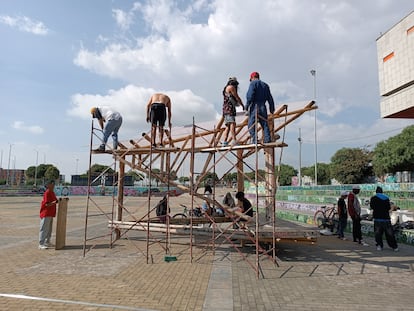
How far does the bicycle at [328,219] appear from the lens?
12.3 m

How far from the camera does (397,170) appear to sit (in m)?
38.0

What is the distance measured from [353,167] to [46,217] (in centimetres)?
4748

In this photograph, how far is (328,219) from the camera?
12.5 m

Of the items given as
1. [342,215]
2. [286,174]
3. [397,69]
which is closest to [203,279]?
[342,215]

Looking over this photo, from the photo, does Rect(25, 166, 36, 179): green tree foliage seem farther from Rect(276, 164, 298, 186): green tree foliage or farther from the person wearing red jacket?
the person wearing red jacket

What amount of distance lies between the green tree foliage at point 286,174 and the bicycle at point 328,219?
54.4 m

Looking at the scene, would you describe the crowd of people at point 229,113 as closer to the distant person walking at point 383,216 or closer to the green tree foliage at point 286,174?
the distant person walking at point 383,216

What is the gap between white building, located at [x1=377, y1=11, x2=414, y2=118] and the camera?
13.8 m

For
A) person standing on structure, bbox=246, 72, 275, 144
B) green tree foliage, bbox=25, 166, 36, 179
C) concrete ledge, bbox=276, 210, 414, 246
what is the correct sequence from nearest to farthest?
person standing on structure, bbox=246, 72, 275, 144 → concrete ledge, bbox=276, 210, 414, 246 → green tree foliage, bbox=25, 166, 36, 179

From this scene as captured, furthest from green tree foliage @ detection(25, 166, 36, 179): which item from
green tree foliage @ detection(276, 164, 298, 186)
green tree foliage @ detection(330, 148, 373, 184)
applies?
green tree foliage @ detection(330, 148, 373, 184)

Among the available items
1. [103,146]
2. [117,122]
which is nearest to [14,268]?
[103,146]

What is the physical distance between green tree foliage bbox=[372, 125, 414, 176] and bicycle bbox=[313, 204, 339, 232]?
2902 cm

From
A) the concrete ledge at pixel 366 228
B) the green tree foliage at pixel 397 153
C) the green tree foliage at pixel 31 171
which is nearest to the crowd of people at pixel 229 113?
the concrete ledge at pixel 366 228

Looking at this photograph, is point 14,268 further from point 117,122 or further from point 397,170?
point 397,170
